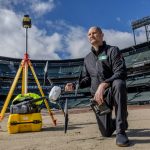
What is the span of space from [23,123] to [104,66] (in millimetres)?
2944

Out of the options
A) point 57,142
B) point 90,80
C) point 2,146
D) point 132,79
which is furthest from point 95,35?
point 132,79

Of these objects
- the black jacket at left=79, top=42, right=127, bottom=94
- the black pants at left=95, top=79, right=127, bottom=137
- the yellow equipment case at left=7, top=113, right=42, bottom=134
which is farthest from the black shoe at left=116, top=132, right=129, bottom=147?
the yellow equipment case at left=7, top=113, right=42, bottom=134

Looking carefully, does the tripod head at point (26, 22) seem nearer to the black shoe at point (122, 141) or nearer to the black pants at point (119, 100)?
the black pants at point (119, 100)

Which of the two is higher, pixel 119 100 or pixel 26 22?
pixel 26 22

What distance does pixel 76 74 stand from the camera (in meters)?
55.2

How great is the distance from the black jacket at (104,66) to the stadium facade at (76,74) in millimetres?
32780

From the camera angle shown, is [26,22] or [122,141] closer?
[122,141]

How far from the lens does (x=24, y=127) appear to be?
710 cm

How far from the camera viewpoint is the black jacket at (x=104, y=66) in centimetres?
467

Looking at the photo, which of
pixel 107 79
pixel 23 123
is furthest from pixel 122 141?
pixel 23 123

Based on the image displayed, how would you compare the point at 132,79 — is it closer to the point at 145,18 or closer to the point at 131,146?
the point at 145,18

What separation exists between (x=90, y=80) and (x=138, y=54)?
149 ft

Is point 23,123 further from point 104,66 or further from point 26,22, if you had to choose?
point 26,22

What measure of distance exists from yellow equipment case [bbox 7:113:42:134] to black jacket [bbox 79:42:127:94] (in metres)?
2.00
